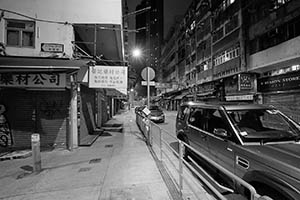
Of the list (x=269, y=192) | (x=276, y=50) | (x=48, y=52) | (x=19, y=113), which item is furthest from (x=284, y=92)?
(x=19, y=113)

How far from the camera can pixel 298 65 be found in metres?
12.7

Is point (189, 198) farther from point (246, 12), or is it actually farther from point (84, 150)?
point (246, 12)

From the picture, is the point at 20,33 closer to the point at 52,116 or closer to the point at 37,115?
the point at 37,115

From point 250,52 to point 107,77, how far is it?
49.9ft

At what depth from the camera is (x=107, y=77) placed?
7926 millimetres

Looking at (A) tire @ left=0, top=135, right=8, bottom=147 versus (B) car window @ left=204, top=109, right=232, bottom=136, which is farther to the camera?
(A) tire @ left=0, top=135, right=8, bottom=147

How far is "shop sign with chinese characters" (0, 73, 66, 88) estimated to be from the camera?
7242 mm

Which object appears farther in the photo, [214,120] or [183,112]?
[183,112]

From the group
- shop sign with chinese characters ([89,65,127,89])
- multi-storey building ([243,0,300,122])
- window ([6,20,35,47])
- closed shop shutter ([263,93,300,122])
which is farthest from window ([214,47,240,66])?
window ([6,20,35,47])

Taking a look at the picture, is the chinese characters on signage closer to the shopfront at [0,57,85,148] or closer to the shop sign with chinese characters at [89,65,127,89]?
the shop sign with chinese characters at [89,65,127,89]

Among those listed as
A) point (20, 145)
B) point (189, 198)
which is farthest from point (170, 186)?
point (20, 145)

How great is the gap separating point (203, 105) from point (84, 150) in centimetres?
542

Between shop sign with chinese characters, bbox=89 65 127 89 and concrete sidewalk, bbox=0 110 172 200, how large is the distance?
2895 mm

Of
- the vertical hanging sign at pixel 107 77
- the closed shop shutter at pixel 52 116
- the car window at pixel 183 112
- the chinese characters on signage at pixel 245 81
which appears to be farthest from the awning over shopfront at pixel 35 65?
the chinese characters on signage at pixel 245 81
